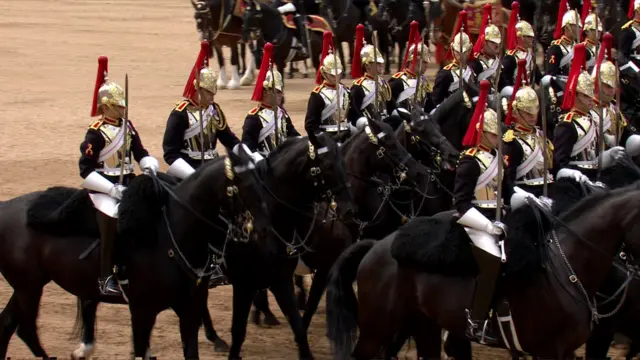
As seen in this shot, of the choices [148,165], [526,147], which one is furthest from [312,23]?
[526,147]

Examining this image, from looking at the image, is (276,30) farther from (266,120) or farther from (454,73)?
(266,120)

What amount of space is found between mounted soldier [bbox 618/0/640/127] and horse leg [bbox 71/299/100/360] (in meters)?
6.09

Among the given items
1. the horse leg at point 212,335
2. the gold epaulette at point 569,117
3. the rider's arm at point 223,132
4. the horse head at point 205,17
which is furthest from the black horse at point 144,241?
the horse head at point 205,17

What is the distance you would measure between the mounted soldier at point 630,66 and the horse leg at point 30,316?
6529 millimetres

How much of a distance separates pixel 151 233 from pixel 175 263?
261 mm

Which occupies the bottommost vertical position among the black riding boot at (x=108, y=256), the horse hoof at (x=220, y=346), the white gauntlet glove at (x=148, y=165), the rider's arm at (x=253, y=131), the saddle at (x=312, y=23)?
the horse hoof at (x=220, y=346)

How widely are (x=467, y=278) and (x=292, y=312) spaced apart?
184cm

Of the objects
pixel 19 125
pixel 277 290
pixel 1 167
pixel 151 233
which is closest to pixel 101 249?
pixel 151 233

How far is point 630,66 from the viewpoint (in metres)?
14.3

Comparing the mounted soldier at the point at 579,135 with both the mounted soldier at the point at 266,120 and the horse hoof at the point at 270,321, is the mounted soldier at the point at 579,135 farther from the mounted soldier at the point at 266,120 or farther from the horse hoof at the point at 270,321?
the horse hoof at the point at 270,321

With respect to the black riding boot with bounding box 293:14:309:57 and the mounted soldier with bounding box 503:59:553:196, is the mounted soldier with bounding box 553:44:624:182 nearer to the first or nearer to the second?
the mounted soldier with bounding box 503:59:553:196

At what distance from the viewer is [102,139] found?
9703 millimetres

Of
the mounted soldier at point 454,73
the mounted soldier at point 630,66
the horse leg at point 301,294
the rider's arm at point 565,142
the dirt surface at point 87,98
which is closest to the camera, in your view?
the rider's arm at point 565,142

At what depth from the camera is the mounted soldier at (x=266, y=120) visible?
11.4 meters
